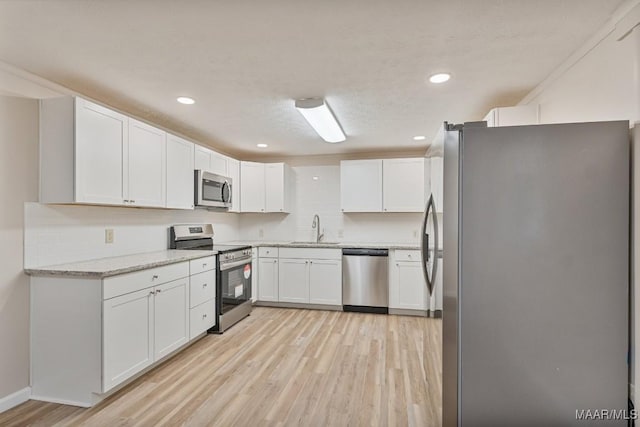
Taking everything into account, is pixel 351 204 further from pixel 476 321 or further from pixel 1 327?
pixel 1 327

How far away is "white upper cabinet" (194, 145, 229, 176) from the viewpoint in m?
3.78

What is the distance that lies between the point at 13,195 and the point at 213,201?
196 cm

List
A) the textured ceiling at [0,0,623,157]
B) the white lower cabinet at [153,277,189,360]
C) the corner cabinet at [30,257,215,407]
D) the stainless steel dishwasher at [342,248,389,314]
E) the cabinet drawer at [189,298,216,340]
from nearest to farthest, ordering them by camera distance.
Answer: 1. the textured ceiling at [0,0,623,157]
2. the corner cabinet at [30,257,215,407]
3. the white lower cabinet at [153,277,189,360]
4. the cabinet drawer at [189,298,216,340]
5. the stainless steel dishwasher at [342,248,389,314]

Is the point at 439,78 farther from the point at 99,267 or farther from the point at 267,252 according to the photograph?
the point at 267,252

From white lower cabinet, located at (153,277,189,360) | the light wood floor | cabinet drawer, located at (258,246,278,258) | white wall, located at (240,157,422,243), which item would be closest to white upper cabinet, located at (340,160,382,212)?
white wall, located at (240,157,422,243)

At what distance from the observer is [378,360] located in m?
2.87

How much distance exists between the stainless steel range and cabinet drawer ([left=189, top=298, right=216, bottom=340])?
83mm

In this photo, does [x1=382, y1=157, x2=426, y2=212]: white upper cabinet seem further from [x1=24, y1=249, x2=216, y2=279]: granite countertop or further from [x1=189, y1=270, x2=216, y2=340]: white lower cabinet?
[x1=24, y1=249, x2=216, y2=279]: granite countertop

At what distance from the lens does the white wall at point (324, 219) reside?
16.0 ft

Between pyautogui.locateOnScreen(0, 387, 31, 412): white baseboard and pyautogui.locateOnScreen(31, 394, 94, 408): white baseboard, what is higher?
pyautogui.locateOnScreen(0, 387, 31, 412): white baseboard

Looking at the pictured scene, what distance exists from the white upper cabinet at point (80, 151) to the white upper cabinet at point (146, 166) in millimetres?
235

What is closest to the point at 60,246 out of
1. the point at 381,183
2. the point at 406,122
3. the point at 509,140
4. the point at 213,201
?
the point at 213,201

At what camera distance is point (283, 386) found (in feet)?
7.96

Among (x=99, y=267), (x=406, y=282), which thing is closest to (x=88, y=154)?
(x=99, y=267)
